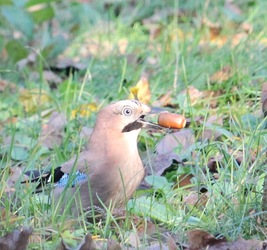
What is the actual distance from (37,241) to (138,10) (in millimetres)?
4711

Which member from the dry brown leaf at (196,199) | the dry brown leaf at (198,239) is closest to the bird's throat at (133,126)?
the dry brown leaf at (196,199)

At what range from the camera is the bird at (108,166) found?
4137 mm

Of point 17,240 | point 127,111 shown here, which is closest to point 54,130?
point 127,111

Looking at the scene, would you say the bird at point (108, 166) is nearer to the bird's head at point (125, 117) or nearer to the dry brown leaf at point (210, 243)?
the bird's head at point (125, 117)

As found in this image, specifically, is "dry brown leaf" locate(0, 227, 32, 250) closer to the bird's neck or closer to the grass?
the grass

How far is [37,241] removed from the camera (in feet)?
11.6

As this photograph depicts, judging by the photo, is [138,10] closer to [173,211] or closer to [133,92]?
[133,92]

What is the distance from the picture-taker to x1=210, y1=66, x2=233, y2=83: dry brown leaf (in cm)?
568

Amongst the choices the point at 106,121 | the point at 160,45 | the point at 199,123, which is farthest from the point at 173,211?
the point at 160,45

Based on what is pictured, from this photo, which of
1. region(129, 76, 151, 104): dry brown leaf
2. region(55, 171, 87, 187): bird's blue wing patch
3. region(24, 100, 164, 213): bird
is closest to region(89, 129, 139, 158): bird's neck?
region(24, 100, 164, 213): bird

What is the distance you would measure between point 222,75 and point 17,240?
264 centimetres

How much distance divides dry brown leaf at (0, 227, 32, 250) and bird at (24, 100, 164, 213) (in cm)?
53

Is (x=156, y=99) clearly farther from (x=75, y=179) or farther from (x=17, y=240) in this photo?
(x=17, y=240)

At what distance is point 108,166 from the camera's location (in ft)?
13.9
